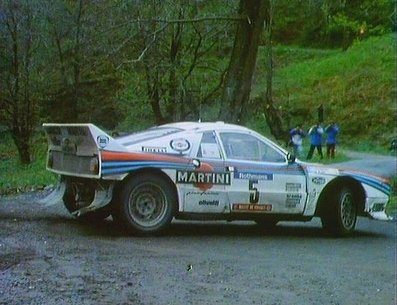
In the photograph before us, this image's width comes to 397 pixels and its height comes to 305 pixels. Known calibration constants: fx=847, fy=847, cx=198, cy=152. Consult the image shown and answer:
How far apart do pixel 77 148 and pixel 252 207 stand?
226 cm

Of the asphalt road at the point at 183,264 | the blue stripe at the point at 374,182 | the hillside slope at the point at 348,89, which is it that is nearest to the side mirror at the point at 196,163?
the asphalt road at the point at 183,264

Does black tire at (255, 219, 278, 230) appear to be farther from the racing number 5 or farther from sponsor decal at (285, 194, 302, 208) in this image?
the racing number 5

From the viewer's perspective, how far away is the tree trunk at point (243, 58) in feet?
52.7

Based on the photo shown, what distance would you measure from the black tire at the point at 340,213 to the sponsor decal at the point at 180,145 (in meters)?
2.21

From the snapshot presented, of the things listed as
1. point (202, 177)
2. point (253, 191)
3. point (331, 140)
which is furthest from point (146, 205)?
point (331, 140)

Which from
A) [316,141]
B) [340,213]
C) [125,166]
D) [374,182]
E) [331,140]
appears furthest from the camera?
[331,140]

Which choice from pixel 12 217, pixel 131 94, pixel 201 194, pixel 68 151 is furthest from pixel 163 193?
pixel 131 94

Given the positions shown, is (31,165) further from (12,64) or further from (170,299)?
(170,299)

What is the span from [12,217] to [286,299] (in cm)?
467

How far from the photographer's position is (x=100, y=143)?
30.5 feet

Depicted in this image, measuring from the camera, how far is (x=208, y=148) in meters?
10.1

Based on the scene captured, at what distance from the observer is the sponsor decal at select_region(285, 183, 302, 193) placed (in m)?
10.5

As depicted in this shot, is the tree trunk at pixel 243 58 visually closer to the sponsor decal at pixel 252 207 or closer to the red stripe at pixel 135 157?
the sponsor decal at pixel 252 207

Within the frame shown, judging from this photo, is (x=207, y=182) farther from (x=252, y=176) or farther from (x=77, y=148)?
(x=77, y=148)
